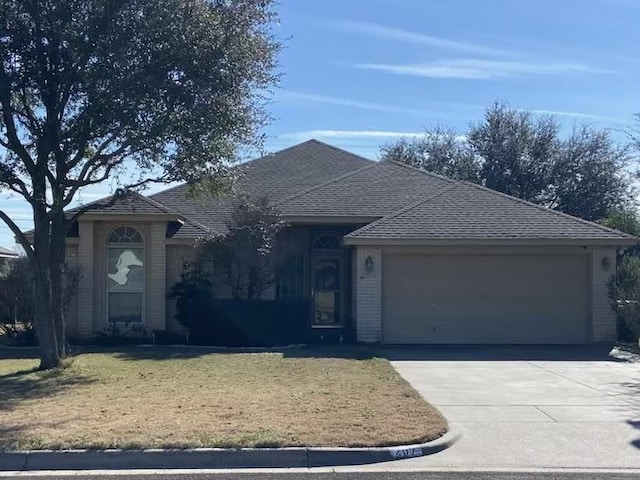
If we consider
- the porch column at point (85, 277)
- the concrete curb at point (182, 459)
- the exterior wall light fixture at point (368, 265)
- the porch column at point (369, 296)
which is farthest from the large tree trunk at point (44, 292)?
the exterior wall light fixture at point (368, 265)

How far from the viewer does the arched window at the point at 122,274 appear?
21.5m

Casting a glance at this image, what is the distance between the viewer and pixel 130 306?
2155 cm

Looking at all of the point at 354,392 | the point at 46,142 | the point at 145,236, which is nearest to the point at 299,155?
the point at 145,236

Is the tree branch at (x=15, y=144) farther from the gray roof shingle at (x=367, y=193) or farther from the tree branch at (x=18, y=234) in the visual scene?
the gray roof shingle at (x=367, y=193)

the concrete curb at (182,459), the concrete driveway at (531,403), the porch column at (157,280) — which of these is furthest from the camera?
the porch column at (157,280)

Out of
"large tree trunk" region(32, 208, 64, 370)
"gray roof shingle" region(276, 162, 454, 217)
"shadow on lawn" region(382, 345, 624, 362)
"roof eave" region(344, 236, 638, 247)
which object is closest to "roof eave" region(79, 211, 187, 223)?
"gray roof shingle" region(276, 162, 454, 217)

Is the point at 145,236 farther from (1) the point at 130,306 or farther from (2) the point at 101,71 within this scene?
(2) the point at 101,71

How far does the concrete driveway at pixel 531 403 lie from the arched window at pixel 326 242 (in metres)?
5.26

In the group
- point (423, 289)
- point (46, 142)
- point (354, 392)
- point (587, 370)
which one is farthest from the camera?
point (423, 289)

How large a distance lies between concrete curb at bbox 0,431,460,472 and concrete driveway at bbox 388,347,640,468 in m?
0.82

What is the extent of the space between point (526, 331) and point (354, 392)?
917 centimetres

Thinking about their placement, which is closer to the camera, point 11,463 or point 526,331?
point 11,463

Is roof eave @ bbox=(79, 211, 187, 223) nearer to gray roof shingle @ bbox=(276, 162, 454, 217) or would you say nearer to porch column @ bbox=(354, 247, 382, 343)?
gray roof shingle @ bbox=(276, 162, 454, 217)

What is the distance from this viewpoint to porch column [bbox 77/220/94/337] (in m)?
21.2
